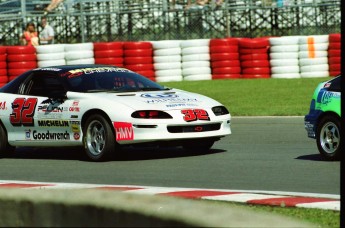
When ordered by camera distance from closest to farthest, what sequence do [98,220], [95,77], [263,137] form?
[98,220], [95,77], [263,137]

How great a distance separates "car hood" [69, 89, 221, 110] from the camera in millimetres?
13359

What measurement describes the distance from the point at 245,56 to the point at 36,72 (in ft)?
43.8

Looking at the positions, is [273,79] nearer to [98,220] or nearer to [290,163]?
[290,163]

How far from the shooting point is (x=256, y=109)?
2058 cm

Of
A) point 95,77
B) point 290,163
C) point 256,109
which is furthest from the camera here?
point 256,109

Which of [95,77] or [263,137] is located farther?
[263,137]

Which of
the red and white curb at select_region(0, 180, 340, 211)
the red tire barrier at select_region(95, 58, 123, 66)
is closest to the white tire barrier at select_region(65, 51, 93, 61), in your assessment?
the red tire barrier at select_region(95, 58, 123, 66)

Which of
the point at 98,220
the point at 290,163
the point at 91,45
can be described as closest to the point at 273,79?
the point at 91,45

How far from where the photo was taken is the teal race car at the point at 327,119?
12422mm

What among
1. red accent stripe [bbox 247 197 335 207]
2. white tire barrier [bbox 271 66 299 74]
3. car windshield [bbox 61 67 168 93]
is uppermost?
car windshield [bbox 61 67 168 93]

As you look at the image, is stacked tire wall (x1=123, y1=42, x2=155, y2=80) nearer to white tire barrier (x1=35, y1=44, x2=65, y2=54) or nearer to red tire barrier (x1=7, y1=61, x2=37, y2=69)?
white tire barrier (x1=35, y1=44, x2=65, y2=54)

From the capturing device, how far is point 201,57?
1099 inches

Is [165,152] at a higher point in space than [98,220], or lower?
lower

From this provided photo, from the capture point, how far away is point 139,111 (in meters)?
13.3
